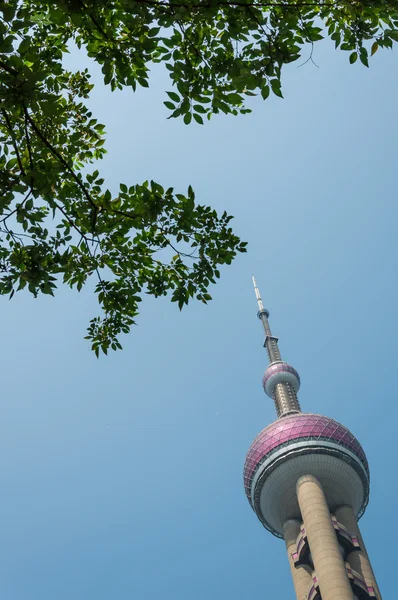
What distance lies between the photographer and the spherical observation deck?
239ft

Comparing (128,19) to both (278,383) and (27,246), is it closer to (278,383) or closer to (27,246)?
(27,246)

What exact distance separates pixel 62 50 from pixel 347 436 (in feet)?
245

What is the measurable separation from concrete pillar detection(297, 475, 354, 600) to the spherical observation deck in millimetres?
2708

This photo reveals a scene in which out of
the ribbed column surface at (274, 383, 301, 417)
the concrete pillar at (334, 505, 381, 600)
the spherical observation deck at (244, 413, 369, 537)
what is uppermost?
the ribbed column surface at (274, 383, 301, 417)

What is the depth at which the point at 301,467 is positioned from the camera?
72375 millimetres

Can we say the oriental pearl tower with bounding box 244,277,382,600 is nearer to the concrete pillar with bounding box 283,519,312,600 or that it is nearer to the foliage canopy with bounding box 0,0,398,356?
the concrete pillar with bounding box 283,519,312,600

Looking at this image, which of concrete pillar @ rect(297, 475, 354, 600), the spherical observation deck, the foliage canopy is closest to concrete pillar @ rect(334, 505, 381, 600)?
the spherical observation deck

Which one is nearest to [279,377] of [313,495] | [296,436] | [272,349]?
[272,349]

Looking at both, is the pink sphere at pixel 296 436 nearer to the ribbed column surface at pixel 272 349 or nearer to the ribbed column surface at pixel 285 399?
the ribbed column surface at pixel 285 399

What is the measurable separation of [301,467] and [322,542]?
1084 centimetres

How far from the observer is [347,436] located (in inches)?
3022

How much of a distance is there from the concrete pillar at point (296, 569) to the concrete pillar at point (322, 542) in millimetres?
5004

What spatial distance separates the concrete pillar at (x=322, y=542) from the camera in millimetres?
58312

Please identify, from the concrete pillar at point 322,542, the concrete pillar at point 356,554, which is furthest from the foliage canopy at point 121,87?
the concrete pillar at point 356,554
